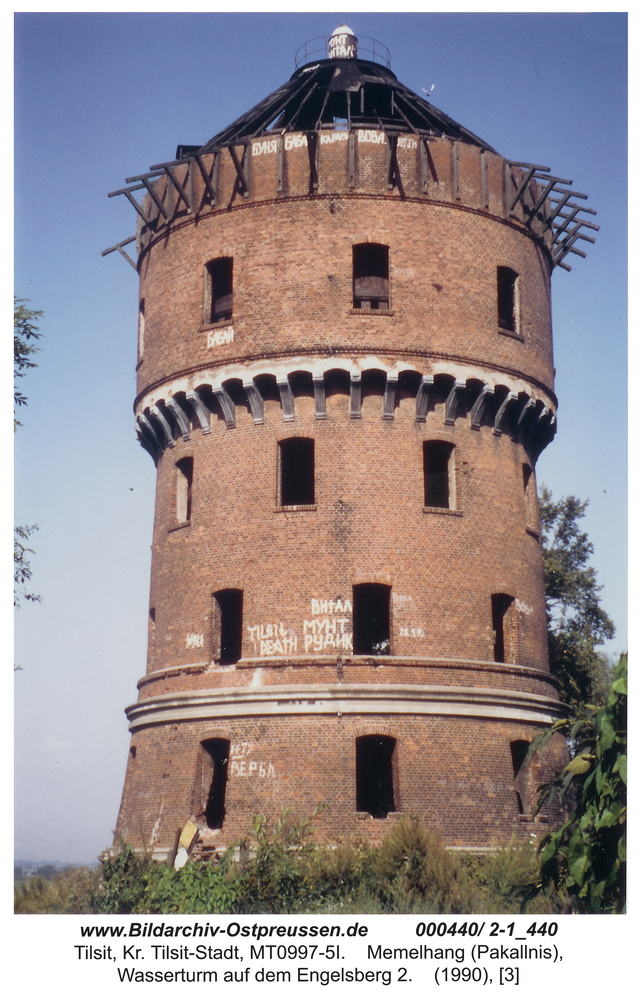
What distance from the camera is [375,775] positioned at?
68.4 feet

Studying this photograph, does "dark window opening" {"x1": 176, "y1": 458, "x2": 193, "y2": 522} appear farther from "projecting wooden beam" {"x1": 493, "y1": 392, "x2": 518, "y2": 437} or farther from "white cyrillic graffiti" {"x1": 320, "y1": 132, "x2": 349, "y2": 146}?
"white cyrillic graffiti" {"x1": 320, "y1": 132, "x2": 349, "y2": 146}

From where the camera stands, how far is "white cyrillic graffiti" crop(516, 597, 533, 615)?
2255cm

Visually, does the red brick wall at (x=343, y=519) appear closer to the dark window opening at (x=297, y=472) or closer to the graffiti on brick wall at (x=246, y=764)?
the graffiti on brick wall at (x=246, y=764)

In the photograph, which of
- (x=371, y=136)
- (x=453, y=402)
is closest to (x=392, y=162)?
(x=371, y=136)

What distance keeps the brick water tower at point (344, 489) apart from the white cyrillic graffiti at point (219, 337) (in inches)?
2.2

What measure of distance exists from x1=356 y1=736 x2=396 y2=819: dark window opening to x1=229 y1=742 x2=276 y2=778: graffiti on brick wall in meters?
1.74

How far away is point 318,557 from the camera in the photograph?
2080 centimetres

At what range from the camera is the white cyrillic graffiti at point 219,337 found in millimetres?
22469

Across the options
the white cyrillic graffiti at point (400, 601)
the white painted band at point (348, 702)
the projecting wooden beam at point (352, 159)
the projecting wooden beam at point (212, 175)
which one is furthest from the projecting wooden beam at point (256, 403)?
the white painted band at point (348, 702)

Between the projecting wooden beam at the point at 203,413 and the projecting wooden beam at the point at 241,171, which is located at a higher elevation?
the projecting wooden beam at the point at 241,171

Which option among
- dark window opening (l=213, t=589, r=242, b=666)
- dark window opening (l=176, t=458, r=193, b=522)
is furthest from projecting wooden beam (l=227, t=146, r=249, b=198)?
dark window opening (l=213, t=589, r=242, b=666)

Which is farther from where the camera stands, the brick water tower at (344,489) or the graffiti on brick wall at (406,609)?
the graffiti on brick wall at (406,609)

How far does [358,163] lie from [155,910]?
14.8m
